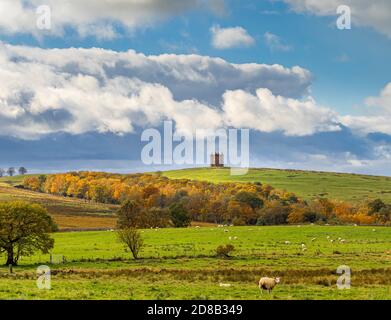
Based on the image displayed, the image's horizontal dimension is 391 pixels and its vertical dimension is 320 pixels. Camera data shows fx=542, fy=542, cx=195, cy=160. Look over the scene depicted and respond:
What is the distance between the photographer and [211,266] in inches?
2099

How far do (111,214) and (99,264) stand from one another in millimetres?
106100

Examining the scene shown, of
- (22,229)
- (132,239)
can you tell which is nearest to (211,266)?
(132,239)

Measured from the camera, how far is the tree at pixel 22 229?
59.8 m

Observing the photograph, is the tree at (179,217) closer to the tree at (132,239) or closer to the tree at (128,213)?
the tree at (128,213)

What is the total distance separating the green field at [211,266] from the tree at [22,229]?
213 centimetres

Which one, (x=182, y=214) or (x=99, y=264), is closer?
(x=99, y=264)

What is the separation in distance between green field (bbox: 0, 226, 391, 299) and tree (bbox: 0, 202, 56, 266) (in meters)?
2.13

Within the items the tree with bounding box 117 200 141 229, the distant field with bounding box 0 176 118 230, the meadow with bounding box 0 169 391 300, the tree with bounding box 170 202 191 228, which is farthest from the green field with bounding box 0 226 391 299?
the distant field with bounding box 0 176 118 230

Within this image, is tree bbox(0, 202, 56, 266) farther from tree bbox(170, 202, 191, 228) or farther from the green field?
tree bbox(170, 202, 191, 228)

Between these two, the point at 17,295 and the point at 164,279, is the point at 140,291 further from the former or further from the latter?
the point at 164,279

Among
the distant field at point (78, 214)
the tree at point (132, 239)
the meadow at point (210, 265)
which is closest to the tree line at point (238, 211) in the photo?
the distant field at point (78, 214)
